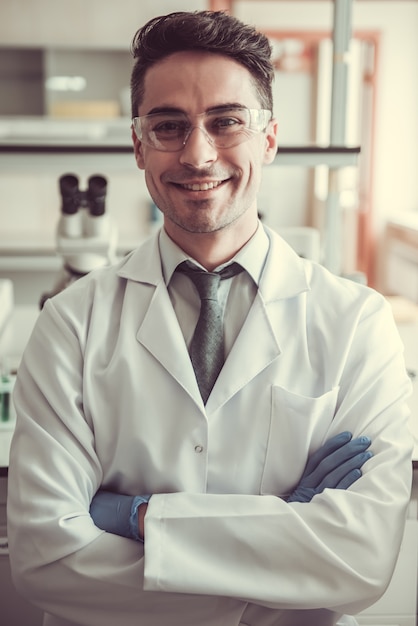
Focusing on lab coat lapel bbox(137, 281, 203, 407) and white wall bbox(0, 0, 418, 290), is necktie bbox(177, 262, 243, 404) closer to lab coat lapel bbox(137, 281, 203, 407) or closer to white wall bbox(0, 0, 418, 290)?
lab coat lapel bbox(137, 281, 203, 407)

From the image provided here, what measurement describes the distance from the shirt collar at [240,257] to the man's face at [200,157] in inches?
2.3

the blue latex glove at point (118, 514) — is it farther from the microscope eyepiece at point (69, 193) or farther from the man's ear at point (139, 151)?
the microscope eyepiece at point (69, 193)

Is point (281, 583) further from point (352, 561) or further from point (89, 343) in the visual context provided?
point (89, 343)

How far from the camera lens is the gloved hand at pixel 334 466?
121 centimetres

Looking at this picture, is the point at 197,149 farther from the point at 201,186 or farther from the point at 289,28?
the point at 289,28

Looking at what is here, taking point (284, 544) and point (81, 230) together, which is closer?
point (284, 544)

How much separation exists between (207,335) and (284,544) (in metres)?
0.38

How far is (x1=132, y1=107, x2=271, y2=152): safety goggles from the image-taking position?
1.29 metres

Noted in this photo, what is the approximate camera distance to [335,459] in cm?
123

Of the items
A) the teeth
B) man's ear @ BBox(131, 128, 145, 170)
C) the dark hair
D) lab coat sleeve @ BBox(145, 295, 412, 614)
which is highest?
the dark hair

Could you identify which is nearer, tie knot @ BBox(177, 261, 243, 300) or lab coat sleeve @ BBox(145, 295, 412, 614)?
lab coat sleeve @ BBox(145, 295, 412, 614)

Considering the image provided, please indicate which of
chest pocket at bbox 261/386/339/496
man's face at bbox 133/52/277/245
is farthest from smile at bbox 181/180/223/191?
chest pocket at bbox 261/386/339/496

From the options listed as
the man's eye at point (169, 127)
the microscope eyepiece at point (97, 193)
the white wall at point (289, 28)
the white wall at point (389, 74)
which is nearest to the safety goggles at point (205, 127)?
the man's eye at point (169, 127)

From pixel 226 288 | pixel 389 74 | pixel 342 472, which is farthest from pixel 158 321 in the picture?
pixel 389 74
